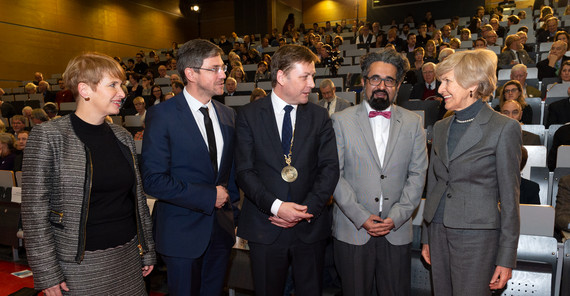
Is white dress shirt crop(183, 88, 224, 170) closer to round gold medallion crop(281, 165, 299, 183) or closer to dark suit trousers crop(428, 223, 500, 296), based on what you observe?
round gold medallion crop(281, 165, 299, 183)

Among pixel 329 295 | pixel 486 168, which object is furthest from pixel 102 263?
pixel 486 168

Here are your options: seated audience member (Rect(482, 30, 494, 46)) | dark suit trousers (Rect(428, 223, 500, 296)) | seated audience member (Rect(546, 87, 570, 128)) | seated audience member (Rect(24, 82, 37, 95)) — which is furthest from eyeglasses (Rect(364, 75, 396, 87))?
seated audience member (Rect(24, 82, 37, 95))

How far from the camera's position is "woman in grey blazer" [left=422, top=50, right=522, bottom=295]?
149cm

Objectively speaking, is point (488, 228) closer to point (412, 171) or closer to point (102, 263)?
point (412, 171)

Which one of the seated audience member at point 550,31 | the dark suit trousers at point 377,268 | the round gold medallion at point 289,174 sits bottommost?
the dark suit trousers at point 377,268

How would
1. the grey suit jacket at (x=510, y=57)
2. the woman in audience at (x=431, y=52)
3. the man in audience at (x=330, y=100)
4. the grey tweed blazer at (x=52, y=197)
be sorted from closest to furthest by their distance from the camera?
the grey tweed blazer at (x=52, y=197)
the man in audience at (x=330, y=100)
the grey suit jacket at (x=510, y=57)
the woman in audience at (x=431, y=52)

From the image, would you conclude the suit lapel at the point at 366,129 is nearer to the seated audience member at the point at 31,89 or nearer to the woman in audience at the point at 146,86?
the woman in audience at the point at 146,86

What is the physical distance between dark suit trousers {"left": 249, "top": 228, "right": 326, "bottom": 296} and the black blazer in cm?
4

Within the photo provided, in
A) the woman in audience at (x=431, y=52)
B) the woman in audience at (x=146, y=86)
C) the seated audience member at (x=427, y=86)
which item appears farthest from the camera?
the woman in audience at (x=146, y=86)

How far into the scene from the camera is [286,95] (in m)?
1.80

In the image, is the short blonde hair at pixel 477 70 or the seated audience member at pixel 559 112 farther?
the seated audience member at pixel 559 112

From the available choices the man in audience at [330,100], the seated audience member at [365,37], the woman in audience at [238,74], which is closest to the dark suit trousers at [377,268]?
the man in audience at [330,100]

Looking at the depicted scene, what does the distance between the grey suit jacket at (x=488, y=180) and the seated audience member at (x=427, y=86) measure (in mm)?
4244

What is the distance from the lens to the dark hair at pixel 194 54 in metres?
1.79
